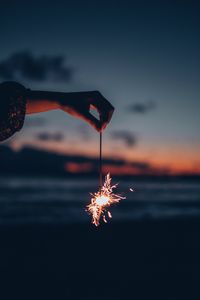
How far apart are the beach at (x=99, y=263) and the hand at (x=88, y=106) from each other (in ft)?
27.0

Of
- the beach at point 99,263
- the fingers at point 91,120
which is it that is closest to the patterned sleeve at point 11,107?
the fingers at point 91,120

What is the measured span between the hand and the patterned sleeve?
0.25m

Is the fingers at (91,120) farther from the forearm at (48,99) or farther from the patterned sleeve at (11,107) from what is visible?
the patterned sleeve at (11,107)

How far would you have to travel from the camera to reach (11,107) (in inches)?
90.0

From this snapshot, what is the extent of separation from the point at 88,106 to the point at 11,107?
18.3 inches

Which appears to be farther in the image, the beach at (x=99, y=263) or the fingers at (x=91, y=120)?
the beach at (x=99, y=263)

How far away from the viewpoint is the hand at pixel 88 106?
2.36m

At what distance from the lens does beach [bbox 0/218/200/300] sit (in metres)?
10.2

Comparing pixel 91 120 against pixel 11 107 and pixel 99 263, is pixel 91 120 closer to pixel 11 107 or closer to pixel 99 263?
pixel 11 107

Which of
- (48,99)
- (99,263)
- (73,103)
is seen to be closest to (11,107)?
(48,99)

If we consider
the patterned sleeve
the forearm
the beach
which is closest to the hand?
the forearm

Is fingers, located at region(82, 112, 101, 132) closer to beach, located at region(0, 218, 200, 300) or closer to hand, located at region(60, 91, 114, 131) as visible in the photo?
hand, located at region(60, 91, 114, 131)

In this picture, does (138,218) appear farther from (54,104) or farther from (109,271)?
(54,104)

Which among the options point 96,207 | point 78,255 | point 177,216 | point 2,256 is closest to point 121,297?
point 78,255
